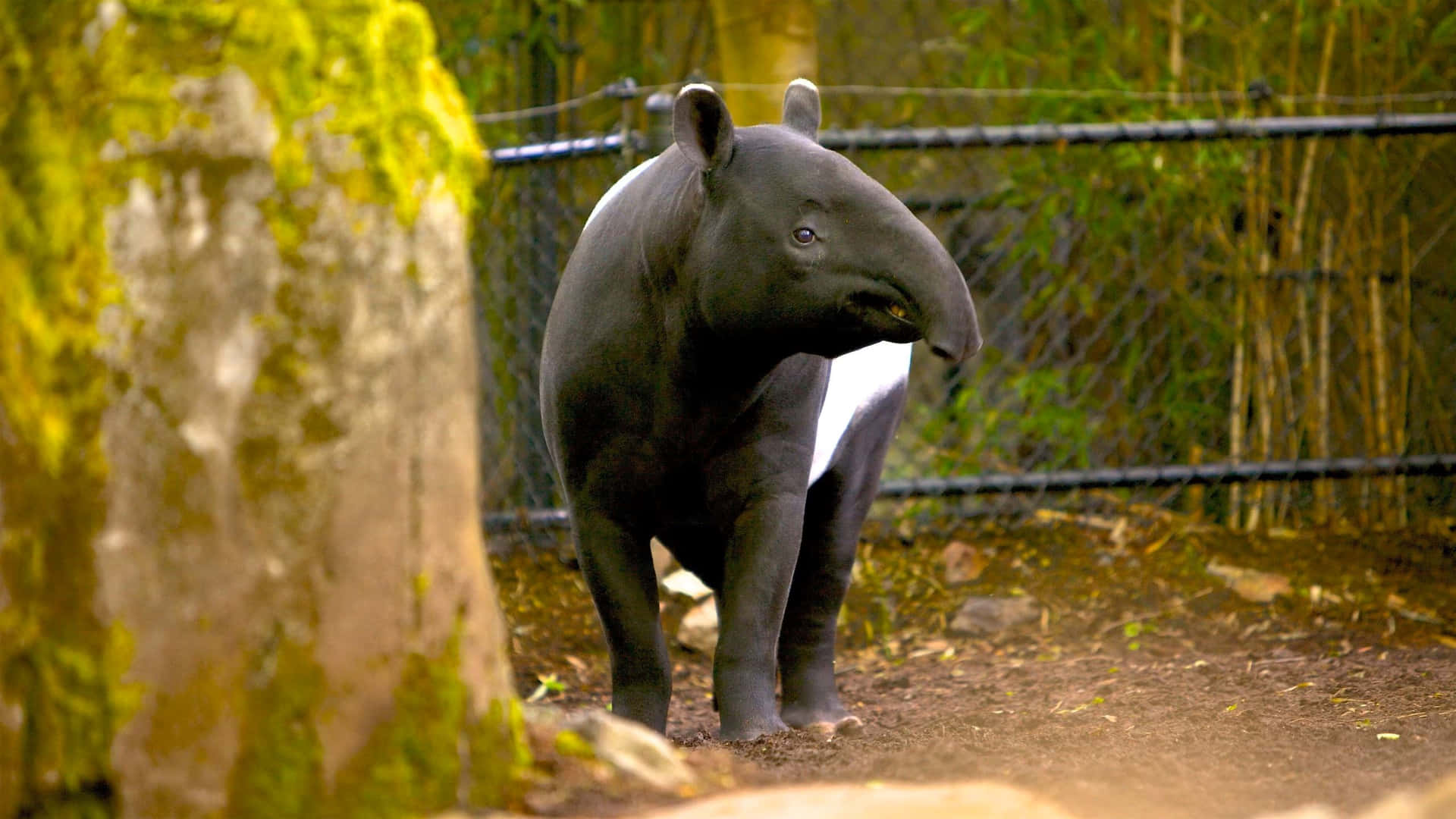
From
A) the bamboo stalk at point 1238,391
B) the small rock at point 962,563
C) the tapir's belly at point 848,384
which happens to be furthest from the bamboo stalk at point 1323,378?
the tapir's belly at point 848,384

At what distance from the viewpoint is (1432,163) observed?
5.88 m

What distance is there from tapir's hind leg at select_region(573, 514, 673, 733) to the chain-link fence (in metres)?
2.21

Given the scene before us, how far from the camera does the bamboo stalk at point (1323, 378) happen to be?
18.8 ft

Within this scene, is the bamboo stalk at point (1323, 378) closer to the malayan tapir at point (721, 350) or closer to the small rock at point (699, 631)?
the small rock at point (699, 631)

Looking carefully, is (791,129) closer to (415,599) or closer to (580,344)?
(580,344)

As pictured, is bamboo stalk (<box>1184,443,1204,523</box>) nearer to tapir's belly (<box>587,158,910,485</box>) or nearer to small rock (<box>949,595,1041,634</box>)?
small rock (<box>949,595,1041,634</box>)

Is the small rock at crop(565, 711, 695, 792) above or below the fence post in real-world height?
below

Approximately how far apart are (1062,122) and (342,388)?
15.6 ft

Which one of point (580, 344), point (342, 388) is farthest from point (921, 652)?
point (342, 388)

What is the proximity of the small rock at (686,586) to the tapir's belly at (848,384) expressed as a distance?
1.40 metres

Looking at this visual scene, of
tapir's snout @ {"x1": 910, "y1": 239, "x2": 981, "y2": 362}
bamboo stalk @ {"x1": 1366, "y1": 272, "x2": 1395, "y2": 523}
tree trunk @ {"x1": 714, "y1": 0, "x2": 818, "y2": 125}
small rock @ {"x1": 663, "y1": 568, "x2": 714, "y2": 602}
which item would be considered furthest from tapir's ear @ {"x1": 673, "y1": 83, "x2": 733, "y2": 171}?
bamboo stalk @ {"x1": 1366, "y1": 272, "x2": 1395, "y2": 523}

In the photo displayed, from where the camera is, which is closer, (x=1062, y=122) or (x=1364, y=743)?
(x=1364, y=743)

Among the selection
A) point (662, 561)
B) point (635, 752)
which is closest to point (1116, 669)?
point (662, 561)

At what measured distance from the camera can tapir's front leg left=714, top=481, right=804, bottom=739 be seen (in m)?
3.08
